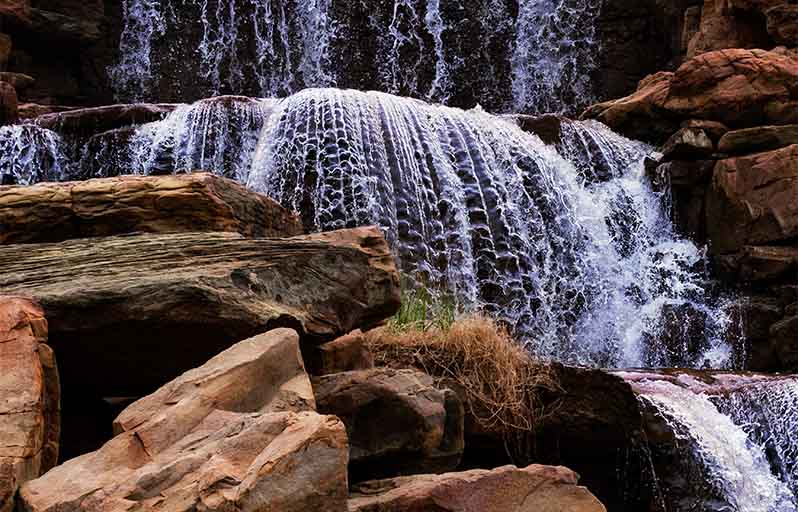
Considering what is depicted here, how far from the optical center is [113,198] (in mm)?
4105

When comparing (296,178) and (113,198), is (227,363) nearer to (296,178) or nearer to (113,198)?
(113,198)

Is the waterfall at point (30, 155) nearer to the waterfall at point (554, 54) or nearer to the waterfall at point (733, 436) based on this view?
the waterfall at point (733, 436)

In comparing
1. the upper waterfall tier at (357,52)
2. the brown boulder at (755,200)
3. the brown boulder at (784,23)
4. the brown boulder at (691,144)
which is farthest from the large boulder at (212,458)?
the upper waterfall tier at (357,52)

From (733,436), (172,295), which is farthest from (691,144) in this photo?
(172,295)

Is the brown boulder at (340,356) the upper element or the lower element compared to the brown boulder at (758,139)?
lower

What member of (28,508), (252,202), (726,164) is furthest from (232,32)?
(28,508)

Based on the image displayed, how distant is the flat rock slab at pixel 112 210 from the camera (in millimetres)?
4074

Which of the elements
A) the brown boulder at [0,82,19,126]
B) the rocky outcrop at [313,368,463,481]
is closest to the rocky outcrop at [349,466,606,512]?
the rocky outcrop at [313,368,463,481]

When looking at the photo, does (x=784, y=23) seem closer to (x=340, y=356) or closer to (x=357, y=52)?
(x=357, y=52)

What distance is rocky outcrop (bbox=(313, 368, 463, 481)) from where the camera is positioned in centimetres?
359

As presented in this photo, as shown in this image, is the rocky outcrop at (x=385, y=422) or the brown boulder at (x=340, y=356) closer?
the rocky outcrop at (x=385, y=422)

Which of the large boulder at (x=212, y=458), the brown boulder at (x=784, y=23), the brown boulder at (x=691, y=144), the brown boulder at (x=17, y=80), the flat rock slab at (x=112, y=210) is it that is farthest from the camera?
the brown boulder at (x=17, y=80)

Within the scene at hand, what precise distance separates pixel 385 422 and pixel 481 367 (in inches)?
52.4

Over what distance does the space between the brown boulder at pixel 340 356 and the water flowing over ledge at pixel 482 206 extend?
11.4ft
